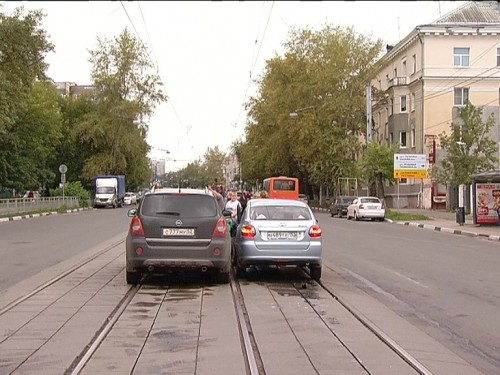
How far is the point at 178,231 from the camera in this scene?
11117 millimetres

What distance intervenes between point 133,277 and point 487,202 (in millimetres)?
23554

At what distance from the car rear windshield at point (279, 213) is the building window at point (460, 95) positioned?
43.9 meters

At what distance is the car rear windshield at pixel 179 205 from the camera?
446 inches

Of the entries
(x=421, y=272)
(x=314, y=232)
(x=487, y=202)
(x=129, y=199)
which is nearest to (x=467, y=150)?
(x=487, y=202)

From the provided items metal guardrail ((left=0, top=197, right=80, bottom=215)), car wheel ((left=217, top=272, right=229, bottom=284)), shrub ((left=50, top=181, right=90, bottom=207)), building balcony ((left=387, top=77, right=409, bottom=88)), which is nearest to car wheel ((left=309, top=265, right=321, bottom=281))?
car wheel ((left=217, top=272, right=229, bottom=284))

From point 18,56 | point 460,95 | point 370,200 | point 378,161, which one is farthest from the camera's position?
point 460,95

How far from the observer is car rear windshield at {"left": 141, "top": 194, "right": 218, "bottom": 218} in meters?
11.3

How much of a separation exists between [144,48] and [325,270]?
59.7 metres

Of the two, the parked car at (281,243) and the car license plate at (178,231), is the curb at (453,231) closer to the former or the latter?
the parked car at (281,243)

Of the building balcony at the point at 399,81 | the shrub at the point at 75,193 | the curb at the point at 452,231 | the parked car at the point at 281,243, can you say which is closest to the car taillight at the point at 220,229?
the parked car at the point at 281,243

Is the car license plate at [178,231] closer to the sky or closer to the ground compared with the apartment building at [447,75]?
closer to the ground

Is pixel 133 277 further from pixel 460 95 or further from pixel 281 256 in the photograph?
pixel 460 95

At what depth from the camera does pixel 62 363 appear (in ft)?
20.2

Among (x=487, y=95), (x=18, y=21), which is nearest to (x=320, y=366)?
(x=18, y=21)
